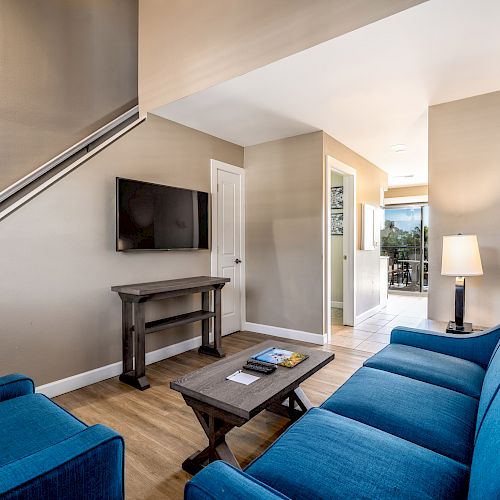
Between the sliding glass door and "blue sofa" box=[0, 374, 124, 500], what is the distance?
27.1ft

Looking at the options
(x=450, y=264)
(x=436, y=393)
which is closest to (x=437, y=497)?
(x=436, y=393)

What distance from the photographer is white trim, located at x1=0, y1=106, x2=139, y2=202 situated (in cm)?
292

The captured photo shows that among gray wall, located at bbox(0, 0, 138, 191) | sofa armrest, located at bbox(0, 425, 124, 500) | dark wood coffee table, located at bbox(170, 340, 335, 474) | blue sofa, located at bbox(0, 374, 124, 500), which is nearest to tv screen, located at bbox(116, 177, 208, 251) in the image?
gray wall, located at bbox(0, 0, 138, 191)

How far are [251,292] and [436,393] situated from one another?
311 cm

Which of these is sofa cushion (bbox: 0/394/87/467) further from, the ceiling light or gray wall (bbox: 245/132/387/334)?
the ceiling light

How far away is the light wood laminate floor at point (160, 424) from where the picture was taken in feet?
5.79

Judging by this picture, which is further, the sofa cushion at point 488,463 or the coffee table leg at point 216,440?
the coffee table leg at point 216,440

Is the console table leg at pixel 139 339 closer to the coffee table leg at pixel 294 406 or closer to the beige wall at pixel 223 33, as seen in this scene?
the coffee table leg at pixel 294 406

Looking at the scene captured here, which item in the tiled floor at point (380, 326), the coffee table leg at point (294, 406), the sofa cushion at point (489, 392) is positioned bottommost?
the tiled floor at point (380, 326)

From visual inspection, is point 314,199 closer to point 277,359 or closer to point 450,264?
point 450,264

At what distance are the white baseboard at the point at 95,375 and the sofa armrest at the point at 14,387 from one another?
107 cm

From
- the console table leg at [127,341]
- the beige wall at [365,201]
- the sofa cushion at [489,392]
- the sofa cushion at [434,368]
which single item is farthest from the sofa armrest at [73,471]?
the beige wall at [365,201]

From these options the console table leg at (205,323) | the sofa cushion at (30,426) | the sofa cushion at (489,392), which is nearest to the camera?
the sofa cushion at (489,392)

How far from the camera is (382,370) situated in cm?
192
